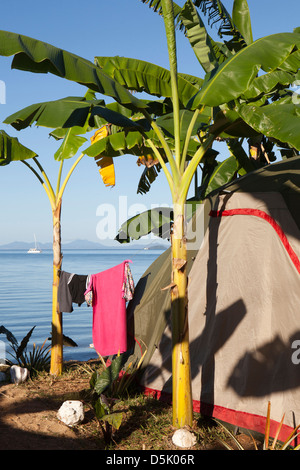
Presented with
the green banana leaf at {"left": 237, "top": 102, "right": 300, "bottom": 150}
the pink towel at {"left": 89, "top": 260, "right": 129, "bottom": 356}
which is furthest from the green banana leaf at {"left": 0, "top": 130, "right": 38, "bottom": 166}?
the green banana leaf at {"left": 237, "top": 102, "right": 300, "bottom": 150}

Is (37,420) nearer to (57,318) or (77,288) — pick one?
(57,318)

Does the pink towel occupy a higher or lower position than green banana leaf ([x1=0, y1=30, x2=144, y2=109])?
lower

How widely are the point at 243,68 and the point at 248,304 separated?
8.44 feet

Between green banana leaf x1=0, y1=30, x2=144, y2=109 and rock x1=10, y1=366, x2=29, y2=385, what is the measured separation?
14.8 ft

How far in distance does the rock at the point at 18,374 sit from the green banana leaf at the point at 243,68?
4.81 m

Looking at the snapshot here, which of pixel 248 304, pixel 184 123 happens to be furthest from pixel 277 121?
pixel 248 304

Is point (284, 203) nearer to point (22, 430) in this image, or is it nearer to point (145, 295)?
point (145, 295)

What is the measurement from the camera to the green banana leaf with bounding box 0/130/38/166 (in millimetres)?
6824

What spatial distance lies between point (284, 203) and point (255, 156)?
385 centimetres

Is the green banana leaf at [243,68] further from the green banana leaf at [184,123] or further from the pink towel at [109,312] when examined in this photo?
the pink towel at [109,312]

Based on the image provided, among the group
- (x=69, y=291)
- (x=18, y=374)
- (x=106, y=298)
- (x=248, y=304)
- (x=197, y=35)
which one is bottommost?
(x=18, y=374)

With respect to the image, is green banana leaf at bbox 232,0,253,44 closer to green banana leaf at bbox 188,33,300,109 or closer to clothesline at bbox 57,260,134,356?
green banana leaf at bbox 188,33,300,109

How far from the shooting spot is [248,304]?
17.7 ft

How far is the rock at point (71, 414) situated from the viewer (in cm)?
532
